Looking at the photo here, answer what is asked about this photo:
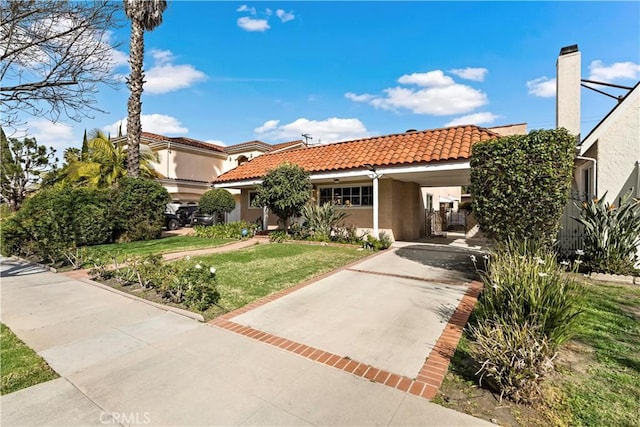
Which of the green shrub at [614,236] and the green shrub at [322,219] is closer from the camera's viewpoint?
the green shrub at [614,236]

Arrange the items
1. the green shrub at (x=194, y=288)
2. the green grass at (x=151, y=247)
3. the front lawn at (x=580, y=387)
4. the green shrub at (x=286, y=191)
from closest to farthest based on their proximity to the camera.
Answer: the front lawn at (x=580, y=387), the green shrub at (x=194, y=288), the green grass at (x=151, y=247), the green shrub at (x=286, y=191)

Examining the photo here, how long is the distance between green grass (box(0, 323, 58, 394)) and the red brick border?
1.98 m

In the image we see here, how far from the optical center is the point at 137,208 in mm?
13875

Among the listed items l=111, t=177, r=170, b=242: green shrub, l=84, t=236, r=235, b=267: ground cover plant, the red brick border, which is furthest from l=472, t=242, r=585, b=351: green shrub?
l=111, t=177, r=170, b=242: green shrub

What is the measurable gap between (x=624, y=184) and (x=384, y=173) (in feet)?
23.3

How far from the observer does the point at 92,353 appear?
374cm

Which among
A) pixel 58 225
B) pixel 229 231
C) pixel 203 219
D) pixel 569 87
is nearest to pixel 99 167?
pixel 203 219

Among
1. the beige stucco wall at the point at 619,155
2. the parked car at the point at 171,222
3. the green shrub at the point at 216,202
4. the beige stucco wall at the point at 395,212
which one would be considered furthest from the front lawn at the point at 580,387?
the parked car at the point at 171,222

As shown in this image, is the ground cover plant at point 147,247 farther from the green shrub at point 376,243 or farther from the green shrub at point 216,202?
the green shrub at point 376,243

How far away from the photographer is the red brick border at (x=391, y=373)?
3.06 m

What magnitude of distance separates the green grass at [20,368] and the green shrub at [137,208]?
10.6 metres

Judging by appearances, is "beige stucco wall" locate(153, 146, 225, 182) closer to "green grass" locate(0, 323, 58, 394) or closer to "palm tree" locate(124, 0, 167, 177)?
"palm tree" locate(124, 0, 167, 177)

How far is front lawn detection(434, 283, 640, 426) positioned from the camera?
2.57 m

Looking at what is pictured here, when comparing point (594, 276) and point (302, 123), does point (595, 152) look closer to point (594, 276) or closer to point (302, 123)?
point (594, 276)
